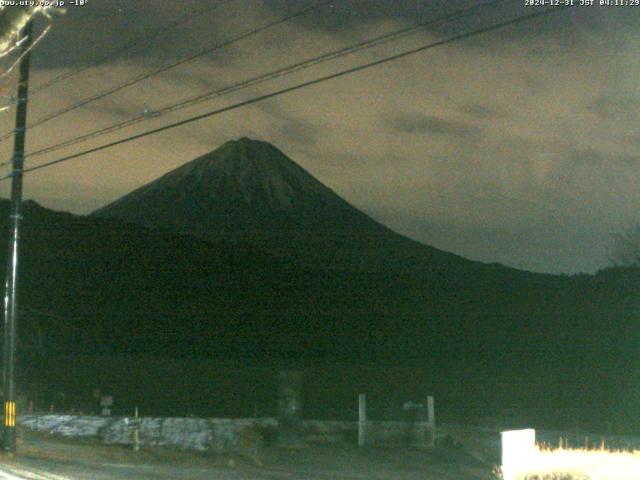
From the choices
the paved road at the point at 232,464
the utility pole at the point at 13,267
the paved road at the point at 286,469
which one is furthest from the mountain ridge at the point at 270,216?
the utility pole at the point at 13,267

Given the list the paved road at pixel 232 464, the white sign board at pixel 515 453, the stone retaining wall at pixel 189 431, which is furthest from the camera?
the stone retaining wall at pixel 189 431

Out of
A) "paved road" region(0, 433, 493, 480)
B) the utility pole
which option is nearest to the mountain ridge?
"paved road" region(0, 433, 493, 480)

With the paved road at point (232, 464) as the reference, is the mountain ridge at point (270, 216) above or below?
above

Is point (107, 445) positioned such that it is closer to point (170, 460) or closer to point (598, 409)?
point (170, 460)

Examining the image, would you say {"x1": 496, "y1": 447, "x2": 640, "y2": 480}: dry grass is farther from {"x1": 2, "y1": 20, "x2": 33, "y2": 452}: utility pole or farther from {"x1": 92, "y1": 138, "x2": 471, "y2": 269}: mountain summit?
{"x1": 92, "y1": 138, "x2": 471, "y2": 269}: mountain summit

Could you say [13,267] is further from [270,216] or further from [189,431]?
[270,216]

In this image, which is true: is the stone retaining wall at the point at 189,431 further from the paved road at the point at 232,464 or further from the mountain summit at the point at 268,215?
the mountain summit at the point at 268,215

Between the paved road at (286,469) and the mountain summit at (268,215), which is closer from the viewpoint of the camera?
the paved road at (286,469)

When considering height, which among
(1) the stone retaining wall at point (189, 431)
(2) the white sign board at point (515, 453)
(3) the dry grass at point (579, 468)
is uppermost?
(2) the white sign board at point (515, 453)

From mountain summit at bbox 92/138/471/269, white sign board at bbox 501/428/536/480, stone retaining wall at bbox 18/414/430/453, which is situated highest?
mountain summit at bbox 92/138/471/269
